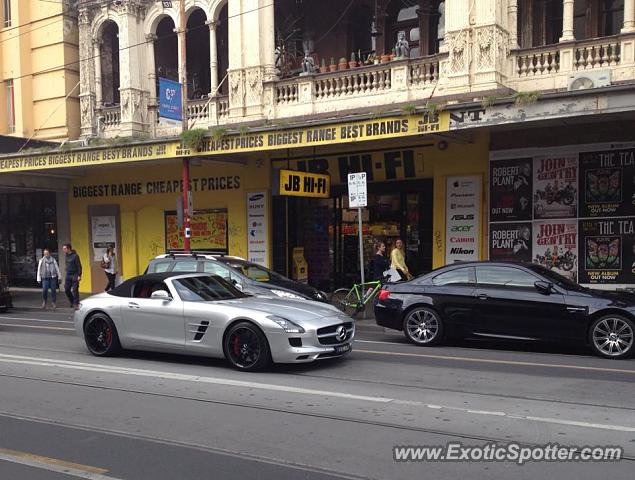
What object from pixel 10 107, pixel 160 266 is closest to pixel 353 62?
pixel 160 266

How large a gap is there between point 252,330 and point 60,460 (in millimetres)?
3369

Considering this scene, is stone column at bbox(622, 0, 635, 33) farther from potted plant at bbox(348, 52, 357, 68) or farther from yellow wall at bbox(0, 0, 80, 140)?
yellow wall at bbox(0, 0, 80, 140)

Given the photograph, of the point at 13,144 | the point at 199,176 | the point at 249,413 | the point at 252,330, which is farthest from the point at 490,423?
the point at 13,144

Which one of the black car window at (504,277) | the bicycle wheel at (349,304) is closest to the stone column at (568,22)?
the black car window at (504,277)

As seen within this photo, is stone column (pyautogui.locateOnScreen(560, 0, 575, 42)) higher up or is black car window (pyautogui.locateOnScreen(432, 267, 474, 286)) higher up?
stone column (pyautogui.locateOnScreen(560, 0, 575, 42))

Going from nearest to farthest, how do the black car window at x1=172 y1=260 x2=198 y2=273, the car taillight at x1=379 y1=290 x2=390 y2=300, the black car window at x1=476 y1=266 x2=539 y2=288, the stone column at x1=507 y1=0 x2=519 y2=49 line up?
the black car window at x1=476 y1=266 x2=539 y2=288
the car taillight at x1=379 y1=290 x2=390 y2=300
the black car window at x1=172 y1=260 x2=198 y2=273
the stone column at x1=507 y1=0 x2=519 y2=49

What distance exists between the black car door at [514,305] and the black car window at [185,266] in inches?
233

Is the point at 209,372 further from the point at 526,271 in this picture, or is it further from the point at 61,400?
the point at 526,271

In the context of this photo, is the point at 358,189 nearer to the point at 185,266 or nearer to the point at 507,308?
the point at 185,266

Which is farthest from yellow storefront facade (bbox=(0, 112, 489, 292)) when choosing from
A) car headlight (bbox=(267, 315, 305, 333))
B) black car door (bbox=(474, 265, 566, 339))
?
car headlight (bbox=(267, 315, 305, 333))

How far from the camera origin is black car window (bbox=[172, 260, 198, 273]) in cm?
1297

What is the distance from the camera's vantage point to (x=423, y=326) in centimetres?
1035

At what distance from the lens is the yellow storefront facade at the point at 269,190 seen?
15062 millimetres

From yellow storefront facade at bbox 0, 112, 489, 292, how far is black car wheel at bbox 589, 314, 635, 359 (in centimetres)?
541
